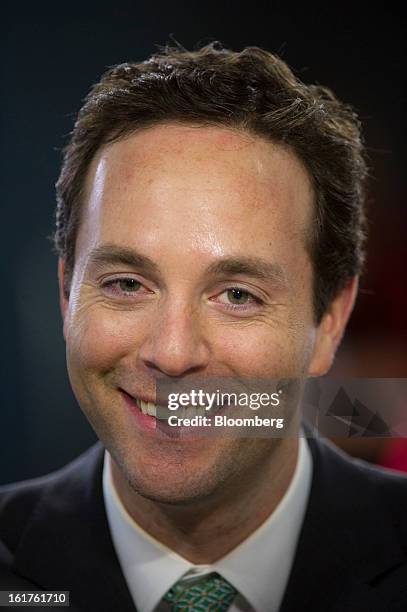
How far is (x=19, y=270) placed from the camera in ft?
4.35

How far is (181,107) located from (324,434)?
597mm

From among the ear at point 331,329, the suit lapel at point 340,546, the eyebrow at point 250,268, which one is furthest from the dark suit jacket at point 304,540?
the eyebrow at point 250,268

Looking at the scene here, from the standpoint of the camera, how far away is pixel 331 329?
4.29ft

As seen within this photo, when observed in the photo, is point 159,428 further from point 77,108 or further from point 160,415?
point 77,108

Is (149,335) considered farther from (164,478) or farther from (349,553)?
(349,553)

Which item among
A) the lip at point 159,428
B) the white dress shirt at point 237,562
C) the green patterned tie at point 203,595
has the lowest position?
the green patterned tie at point 203,595

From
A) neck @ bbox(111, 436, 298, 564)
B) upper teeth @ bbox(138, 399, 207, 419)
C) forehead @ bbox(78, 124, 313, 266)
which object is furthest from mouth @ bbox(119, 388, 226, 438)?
forehead @ bbox(78, 124, 313, 266)

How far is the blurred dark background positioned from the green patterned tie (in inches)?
12.2

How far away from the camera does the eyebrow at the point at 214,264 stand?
1057mm

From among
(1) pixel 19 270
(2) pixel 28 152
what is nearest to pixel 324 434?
(1) pixel 19 270

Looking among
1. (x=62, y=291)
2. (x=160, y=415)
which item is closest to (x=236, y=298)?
(x=160, y=415)

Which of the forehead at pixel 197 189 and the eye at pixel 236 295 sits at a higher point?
the forehead at pixel 197 189

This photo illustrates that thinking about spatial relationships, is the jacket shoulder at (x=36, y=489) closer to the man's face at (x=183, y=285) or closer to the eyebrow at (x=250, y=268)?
the man's face at (x=183, y=285)

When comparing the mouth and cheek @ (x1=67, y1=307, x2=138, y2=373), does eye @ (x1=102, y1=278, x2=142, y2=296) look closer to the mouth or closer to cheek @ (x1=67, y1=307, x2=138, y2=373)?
cheek @ (x1=67, y1=307, x2=138, y2=373)
